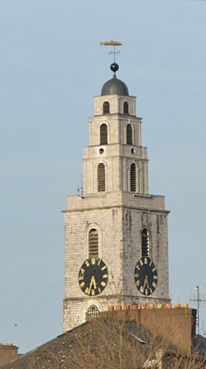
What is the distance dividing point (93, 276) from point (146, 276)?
3.44 metres

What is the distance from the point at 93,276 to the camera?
188 m

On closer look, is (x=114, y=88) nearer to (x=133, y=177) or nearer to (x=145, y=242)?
(x=133, y=177)

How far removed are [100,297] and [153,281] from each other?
→ 13.6 ft

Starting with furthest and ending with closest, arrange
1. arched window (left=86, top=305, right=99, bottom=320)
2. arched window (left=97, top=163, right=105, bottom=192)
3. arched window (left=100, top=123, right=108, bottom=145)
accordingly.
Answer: arched window (left=100, top=123, right=108, bottom=145) < arched window (left=97, top=163, right=105, bottom=192) < arched window (left=86, top=305, right=99, bottom=320)

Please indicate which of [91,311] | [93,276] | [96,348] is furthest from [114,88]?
[96,348]

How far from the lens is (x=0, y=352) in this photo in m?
147

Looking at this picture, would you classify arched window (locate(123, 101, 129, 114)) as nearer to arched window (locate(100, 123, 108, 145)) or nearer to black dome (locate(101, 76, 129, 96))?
black dome (locate(101, 76, 129, 96))

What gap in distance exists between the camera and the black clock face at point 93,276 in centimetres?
18765

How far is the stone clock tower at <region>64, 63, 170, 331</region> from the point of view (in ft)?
616

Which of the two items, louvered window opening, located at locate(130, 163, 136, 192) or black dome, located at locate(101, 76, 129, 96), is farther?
black dome, located at locate(101, 76, 129, 96)

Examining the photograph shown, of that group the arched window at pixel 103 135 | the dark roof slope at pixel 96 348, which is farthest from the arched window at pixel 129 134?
the dark roof slope at pixel 96 348

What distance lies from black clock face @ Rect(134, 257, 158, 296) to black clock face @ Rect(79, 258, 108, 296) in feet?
7.00

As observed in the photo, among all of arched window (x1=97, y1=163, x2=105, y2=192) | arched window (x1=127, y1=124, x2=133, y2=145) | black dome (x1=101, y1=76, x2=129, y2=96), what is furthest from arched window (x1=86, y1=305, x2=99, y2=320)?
black dome (x1=101, y1=76, x2=129, y2=96)

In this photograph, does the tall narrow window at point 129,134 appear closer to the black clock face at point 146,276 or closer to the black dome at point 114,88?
the black dome at point 114,88
